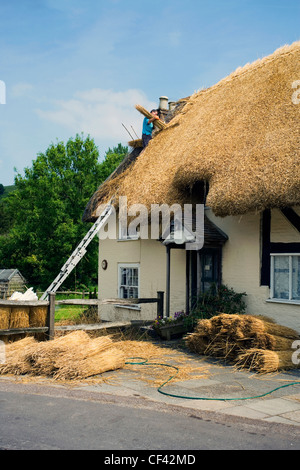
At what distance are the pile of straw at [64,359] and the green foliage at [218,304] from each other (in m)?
3.31

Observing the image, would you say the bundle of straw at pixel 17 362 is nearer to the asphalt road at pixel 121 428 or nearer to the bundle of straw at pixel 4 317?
the bundle of straw at pixel 4 317

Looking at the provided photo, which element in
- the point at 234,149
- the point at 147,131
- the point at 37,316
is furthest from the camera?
the point at 147,131

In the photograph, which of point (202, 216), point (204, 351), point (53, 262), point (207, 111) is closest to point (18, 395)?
point (204, 351)

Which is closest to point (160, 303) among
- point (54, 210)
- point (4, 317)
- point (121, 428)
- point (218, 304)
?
point (218, 304)

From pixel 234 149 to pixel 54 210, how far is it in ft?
75.9

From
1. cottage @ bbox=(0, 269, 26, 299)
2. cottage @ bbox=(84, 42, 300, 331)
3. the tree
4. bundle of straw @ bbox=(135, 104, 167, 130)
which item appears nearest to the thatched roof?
cottage @ bbox=(84, 42, 300, 331)

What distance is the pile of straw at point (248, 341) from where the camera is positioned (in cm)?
892

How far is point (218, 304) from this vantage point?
1176 cm

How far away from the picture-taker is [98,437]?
520 centimetres

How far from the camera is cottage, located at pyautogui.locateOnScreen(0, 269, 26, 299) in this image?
29.9m

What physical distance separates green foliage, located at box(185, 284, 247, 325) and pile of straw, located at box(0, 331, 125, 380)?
331 cm

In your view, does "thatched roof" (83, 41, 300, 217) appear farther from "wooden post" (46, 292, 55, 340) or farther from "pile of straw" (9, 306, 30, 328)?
"pile of straw" (9, 306, 30, 328)

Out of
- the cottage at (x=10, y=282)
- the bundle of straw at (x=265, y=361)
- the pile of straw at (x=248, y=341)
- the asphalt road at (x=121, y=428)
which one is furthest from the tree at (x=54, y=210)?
the asphalt road at (x=121, y=428)

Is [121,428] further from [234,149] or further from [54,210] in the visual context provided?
[54,210]
